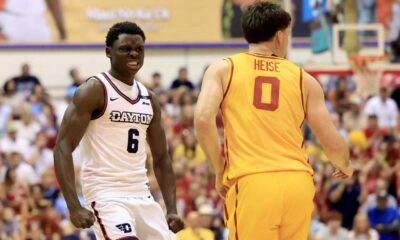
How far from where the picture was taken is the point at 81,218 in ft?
25.1

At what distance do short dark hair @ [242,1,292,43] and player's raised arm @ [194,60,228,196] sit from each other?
0.32 m

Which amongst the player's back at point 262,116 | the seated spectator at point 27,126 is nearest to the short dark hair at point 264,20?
the player's back at point 262,116

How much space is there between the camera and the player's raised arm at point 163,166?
326 inches

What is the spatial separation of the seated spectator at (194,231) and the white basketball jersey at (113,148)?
666cm

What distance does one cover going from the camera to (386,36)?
2477 centimetres

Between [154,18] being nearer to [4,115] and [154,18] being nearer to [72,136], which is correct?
[4,115]

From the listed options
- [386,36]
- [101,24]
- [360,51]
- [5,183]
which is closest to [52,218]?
[5,183]

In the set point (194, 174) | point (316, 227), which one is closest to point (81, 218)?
point (316, 227)

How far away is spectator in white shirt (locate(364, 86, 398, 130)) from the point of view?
2052cm

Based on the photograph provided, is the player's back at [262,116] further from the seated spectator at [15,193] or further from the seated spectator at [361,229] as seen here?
the seated spectator at [15,193]

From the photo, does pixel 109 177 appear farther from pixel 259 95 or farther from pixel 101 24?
pixel 101 24

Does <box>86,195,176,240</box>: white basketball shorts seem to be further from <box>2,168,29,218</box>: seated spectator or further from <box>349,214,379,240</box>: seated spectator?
<box>2,168,29,218</box>: seated spectator

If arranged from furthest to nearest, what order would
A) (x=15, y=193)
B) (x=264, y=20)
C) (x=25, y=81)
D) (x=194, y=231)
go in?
(x=25, y=81), (x=15, y=193), (x=194, y=231), (x=264, y=20)

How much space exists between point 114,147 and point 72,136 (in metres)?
0.36
